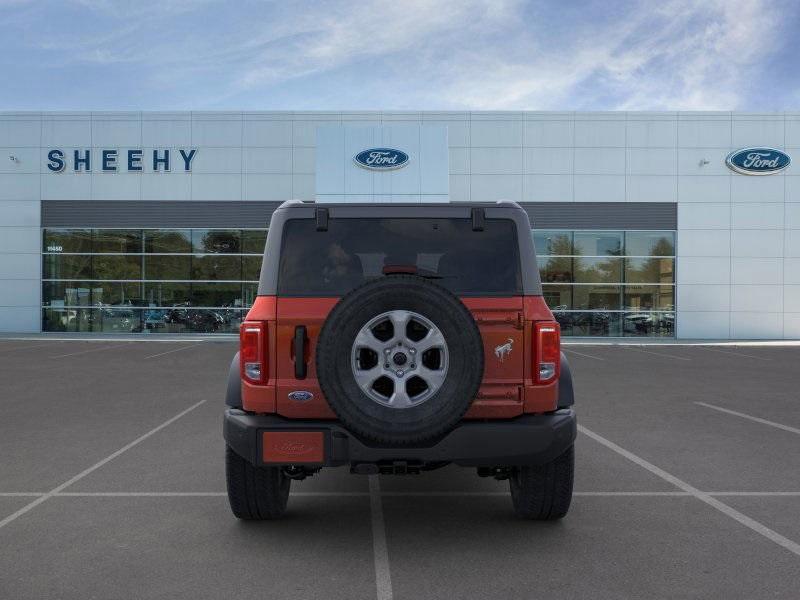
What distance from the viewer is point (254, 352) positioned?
3.90 metres

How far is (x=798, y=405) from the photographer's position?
9.96 metres

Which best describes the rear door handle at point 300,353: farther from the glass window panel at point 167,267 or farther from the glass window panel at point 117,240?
the glass window panel at point 117,240

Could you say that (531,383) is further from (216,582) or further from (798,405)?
(798,405)

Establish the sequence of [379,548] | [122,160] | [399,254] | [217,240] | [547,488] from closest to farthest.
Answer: [379,548] < [399,254] < [547,488] < [122,160] < [217,240]

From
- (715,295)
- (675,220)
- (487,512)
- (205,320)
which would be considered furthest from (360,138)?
(487,512)

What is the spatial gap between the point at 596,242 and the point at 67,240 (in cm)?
2225

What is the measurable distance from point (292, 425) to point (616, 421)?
5835mm

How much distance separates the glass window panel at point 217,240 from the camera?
28.4 meters

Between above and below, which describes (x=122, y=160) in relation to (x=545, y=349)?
above

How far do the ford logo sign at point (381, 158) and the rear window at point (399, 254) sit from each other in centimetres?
2412

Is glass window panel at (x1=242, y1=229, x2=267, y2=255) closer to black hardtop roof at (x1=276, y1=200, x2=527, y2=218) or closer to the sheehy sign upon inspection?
the sheehy sign

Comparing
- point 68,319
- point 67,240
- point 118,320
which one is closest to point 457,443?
point 118,320

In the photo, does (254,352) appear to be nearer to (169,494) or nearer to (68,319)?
(169,494)

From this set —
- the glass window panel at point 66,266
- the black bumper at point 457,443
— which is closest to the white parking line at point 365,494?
the black bumper at point 457,443
